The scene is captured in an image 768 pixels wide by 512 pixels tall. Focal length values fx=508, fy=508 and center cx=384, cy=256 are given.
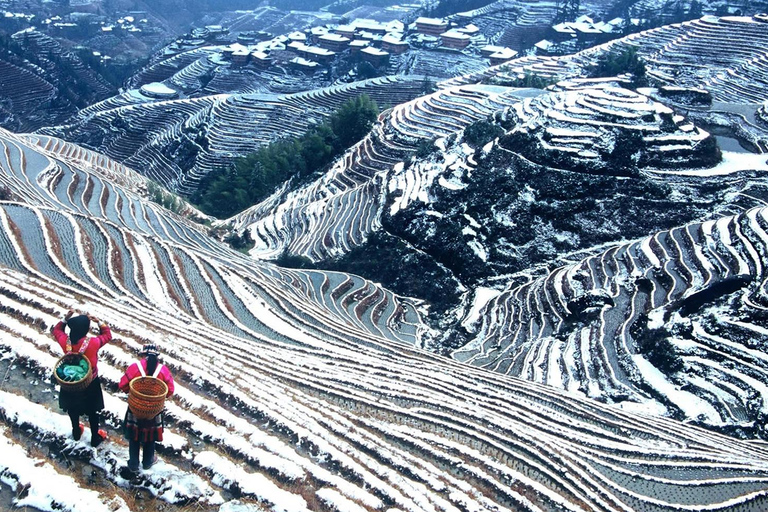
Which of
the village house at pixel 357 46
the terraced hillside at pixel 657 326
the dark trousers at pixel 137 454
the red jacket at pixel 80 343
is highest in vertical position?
the red jacket at pixel 80 343

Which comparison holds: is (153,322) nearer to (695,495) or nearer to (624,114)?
(695,495)

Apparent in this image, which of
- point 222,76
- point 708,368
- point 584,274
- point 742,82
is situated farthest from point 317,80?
point 708,368

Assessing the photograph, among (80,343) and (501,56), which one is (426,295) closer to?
(80,343)

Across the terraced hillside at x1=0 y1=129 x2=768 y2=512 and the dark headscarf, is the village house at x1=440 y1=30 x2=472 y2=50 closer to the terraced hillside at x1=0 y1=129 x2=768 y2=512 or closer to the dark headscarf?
the terraced hillside at x1=0 y1=129 x2=768 y2=512

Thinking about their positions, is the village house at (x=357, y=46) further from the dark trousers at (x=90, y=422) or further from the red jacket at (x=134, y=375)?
the red jacket at (x=134, y=375)

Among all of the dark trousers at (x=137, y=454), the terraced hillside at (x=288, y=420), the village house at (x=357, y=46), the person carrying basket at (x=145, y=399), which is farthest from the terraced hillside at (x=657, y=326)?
the village house at (x=357, y=46)

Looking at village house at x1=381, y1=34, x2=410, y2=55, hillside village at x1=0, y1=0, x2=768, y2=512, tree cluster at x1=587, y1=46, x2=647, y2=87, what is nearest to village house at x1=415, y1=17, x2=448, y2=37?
village house at x1=381, y1=34, x2=410, y2=55
